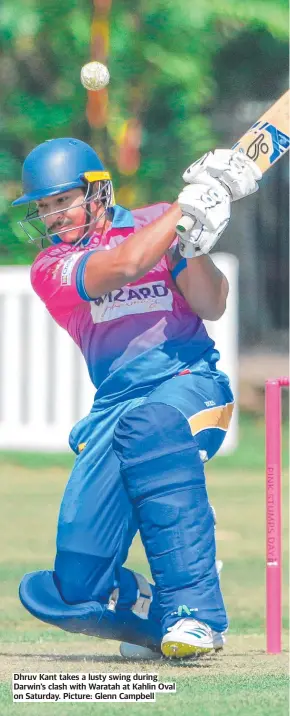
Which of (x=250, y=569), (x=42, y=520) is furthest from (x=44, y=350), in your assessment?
(x=250, y=569)

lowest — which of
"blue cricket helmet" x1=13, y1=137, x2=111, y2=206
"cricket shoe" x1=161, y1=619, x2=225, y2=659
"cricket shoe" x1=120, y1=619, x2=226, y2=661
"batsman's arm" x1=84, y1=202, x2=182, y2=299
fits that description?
"cricket shoe" x1=120, y1=619, x2=226, y2=661

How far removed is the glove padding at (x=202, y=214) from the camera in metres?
4.15

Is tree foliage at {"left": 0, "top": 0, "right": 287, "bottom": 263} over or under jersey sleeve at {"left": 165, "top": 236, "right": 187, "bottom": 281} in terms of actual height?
over

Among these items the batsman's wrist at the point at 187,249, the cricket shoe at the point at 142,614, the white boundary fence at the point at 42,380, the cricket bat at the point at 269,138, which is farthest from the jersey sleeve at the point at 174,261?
the white boundary fence at the point at 42,380

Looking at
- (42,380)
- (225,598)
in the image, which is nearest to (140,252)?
(225,598)

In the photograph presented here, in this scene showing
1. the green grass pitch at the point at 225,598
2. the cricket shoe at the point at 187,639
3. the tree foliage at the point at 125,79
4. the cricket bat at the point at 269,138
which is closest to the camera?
the green grass pitch at the point at 225,598

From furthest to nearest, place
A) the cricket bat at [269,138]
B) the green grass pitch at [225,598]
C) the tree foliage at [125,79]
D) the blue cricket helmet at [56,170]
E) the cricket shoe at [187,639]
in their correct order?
the tree foliage at [125,79]
the blue cricket helmet at [56,170]
the cricket bat at [269,138]
the cricket shoe at [187,639]
the green grass pitch at [225,598]

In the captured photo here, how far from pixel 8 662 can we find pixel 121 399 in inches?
35.6

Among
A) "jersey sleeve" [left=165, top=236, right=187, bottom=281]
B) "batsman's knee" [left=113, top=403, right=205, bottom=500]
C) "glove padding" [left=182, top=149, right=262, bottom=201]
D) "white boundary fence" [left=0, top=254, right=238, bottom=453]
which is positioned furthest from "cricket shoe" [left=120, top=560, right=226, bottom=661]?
"white boundary fence" [left=0, top=254, right=238, bottom=453]

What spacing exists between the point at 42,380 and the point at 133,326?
6.18 m

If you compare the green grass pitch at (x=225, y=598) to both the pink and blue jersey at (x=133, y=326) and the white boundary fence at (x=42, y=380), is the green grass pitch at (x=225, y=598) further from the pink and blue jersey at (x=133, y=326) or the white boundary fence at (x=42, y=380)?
the pink and blue jersey at (x=133, y=326)

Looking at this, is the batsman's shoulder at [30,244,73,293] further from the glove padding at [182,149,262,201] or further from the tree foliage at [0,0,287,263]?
the tree foliage at [0,0,287,263]

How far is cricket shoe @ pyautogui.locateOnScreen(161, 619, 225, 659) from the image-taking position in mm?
4285

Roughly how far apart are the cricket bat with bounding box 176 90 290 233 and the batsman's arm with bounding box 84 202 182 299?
31 centimetres
